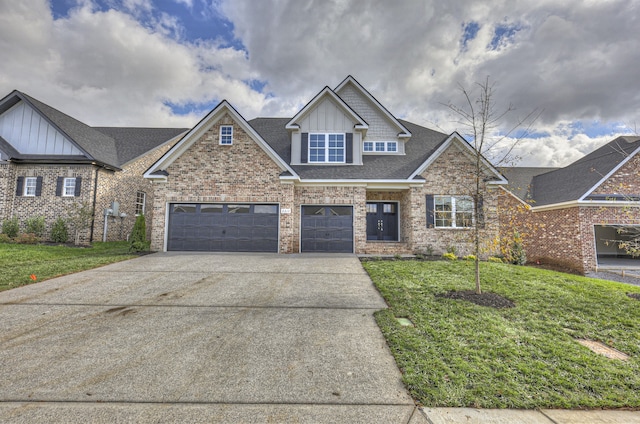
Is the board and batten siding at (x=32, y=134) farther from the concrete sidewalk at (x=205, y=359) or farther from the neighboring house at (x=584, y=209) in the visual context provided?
the neighboring house at (x=584, y=209)

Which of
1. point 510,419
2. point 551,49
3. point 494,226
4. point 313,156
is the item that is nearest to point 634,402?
point 510,419

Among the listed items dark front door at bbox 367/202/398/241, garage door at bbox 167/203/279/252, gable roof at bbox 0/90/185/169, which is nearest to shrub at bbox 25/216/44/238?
gable roof at bbox 0/90/185/169

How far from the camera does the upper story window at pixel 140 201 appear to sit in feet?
62.3

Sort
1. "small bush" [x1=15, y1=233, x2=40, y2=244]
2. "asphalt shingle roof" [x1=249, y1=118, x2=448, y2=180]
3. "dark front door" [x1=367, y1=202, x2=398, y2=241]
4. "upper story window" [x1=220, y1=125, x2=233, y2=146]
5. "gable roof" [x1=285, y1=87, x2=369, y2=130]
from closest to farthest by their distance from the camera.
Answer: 1. "upper story window" [x1=220, y1=125, x2=233, y2=146]
2. "asphalt shingle roof" [x1=249, y1=118, x2=448, y2=180]
3. "small bush" [x1=15, y1=233, x2=40, y2=244]
4. "gable roof" [x1=285, y1=87, x2=369, y2=130]
5. "dark front door" [x1=367, y1=202, x2=398, y2=241]

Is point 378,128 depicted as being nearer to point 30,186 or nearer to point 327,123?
point 327,123

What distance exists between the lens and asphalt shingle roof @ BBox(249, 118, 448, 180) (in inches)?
531

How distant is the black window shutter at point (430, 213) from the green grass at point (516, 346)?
5.92m

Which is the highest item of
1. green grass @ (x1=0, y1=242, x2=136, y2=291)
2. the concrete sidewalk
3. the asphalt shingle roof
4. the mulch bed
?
the asphalt shingle roof

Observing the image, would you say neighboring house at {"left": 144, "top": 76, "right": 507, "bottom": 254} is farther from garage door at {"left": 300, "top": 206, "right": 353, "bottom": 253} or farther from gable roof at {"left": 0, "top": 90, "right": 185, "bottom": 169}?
gable roof at {"left": 0, "top": 90, "right": 185, "bottom": 169}

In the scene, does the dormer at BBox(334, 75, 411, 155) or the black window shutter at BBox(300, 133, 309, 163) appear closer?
the black window shutter at BBox(300, 133, 309, 163)

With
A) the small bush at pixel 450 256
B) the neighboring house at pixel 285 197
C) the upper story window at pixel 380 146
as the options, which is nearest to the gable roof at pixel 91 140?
the neighboring house at pixel 285 197

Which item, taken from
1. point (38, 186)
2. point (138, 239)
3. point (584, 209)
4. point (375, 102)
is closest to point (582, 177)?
point (584, 209)

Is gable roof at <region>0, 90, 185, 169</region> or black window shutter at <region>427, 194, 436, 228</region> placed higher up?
gable roof at <region>0, 90, 185, 169</region>

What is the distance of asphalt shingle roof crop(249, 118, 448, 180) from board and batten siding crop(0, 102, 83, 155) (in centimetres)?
1106
